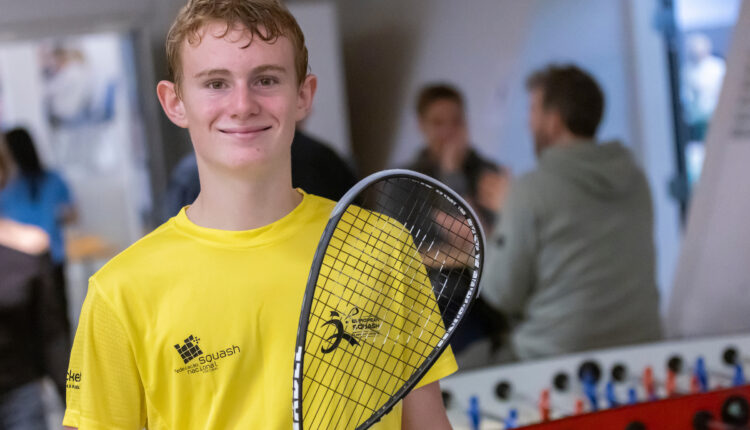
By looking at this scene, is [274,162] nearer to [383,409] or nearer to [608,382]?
[383,409]

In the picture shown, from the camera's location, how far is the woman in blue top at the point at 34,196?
11.6 feet

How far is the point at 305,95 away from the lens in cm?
90

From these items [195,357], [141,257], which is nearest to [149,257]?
[141,257]

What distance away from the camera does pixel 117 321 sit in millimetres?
832

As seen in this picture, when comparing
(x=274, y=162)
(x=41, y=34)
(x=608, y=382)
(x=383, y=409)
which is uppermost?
(x=41, y=34)

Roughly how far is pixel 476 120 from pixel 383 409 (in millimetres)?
3463

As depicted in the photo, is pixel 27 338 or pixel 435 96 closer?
pixel 27 338

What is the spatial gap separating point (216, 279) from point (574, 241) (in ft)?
6.19

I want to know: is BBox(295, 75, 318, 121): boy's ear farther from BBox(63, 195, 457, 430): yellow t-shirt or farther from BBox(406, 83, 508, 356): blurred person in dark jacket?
BBox(406, 83, 508, 356): blurred person in dark jacket

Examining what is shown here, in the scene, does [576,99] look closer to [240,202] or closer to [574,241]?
[574,241]

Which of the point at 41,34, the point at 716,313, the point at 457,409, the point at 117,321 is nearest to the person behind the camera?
the point at 117,321

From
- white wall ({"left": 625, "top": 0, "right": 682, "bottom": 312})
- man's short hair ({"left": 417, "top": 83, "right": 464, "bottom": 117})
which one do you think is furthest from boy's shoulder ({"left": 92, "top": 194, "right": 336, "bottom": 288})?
white wall ({"left": 625, "top": 0, "right": 682, "bottom": 312})

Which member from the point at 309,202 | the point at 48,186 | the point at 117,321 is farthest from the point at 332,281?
the point at 48,186

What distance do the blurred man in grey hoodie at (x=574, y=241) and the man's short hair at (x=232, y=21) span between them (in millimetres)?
1741
